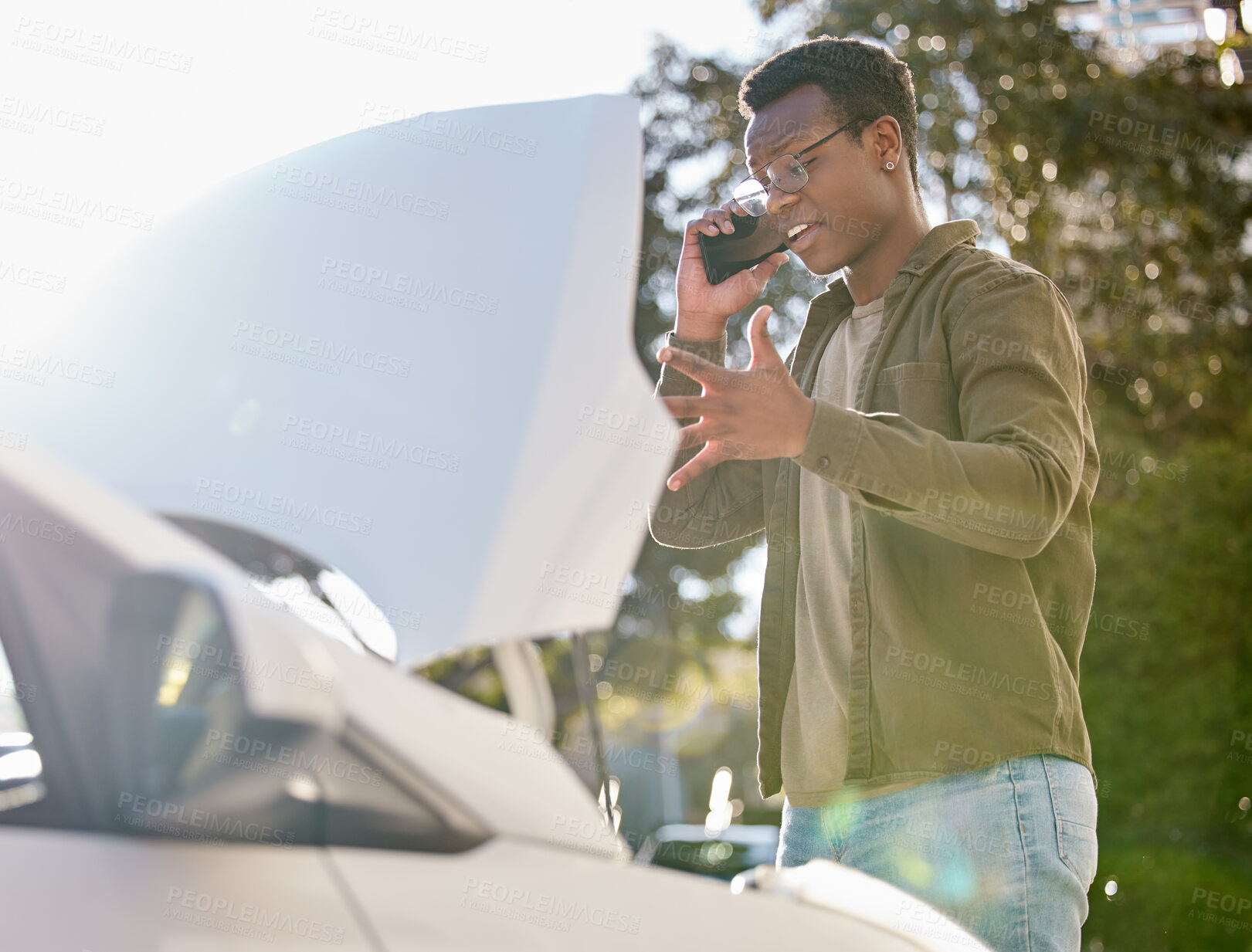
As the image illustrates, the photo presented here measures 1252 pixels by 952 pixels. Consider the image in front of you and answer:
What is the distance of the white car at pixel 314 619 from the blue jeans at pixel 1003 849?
0.31 ft

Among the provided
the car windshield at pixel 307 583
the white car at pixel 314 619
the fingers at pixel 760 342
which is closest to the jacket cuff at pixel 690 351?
the white car at pixel 314 619

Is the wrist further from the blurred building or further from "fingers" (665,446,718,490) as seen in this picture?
the blurred building

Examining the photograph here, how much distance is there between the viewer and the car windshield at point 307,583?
4.42 feet

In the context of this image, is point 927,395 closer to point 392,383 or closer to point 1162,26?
point 392,383

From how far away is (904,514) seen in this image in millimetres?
1336

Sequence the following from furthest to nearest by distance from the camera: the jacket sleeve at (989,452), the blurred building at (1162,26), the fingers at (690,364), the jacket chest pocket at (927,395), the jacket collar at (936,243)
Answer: the blurred building at (1162,26) → the jacket collar at (936,243) → the jacket chest pocket at (927,395) → the jacket sleeve at (989,452) → the fingers at (690,364)

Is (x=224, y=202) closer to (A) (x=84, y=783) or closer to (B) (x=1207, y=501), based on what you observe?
(A) (x=84, y=783)

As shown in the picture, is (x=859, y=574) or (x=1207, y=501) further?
(x=1207, y=501)

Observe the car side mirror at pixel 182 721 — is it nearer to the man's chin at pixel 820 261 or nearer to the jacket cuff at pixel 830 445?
the jacket cuff at pixel 830 445

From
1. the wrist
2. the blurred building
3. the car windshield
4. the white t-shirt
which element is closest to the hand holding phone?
the wrist

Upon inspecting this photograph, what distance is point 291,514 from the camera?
158 cm

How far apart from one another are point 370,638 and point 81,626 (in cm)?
62

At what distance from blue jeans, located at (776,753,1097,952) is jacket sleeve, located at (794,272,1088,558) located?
1.00ft

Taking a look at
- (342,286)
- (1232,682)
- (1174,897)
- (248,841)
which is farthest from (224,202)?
(1232,682)
